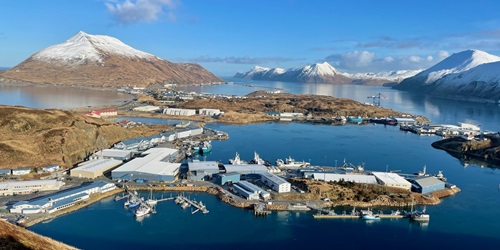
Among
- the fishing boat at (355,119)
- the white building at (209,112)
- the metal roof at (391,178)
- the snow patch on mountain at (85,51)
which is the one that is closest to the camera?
the metal roof at (391,178)

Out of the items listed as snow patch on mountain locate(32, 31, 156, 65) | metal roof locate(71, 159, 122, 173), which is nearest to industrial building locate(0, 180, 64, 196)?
metal roof locate(71, 159, 122, 173)

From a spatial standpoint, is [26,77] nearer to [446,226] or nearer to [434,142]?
[434,142]

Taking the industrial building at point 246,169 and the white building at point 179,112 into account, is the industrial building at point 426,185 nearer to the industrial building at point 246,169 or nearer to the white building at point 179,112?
the industrial building at point 246,169

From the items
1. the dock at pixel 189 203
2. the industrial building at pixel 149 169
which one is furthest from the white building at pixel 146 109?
the dock at pixel 189 203

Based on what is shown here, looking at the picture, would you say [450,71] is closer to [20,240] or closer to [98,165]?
[98,165]

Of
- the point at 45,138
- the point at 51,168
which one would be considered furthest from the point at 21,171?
the point at 45,138

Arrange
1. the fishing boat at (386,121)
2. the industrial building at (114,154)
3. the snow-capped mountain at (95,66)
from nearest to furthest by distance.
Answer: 1. the industrial building at (114,154)
2. the fishing boat at (386,121)
3. the snow-capped mountain at (95,66)
